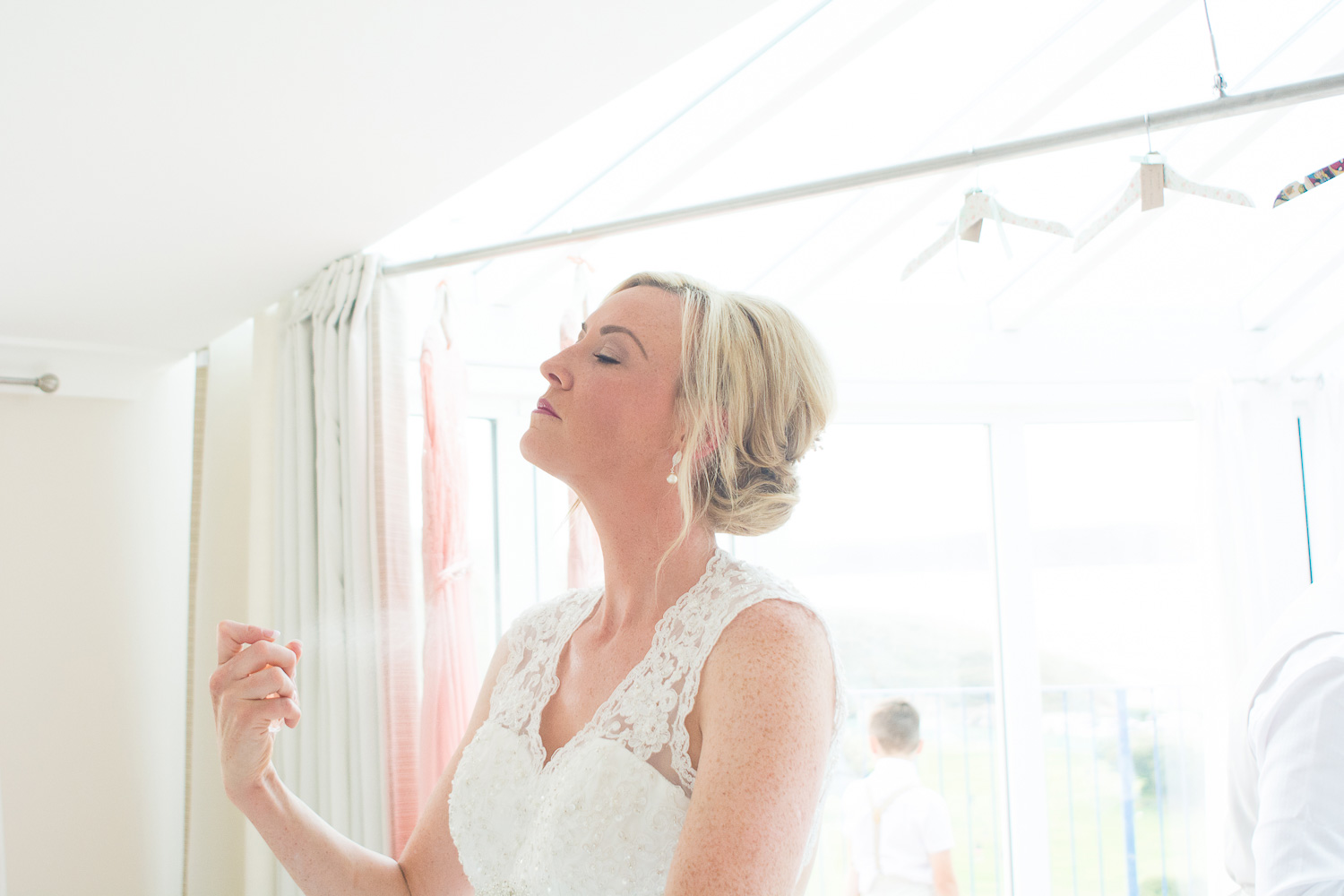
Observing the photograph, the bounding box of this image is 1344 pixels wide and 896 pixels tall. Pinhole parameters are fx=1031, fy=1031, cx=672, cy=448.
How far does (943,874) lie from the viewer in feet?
11.4

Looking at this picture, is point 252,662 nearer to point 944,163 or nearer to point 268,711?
point 268,711

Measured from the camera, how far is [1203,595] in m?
4.14

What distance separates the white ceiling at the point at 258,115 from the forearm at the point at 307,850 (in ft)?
3.06

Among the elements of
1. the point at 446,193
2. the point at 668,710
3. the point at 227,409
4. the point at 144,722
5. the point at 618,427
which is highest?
the point at 446,193

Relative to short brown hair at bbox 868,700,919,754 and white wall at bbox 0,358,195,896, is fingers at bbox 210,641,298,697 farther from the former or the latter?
short brown hair at bbox 868,700,919,754

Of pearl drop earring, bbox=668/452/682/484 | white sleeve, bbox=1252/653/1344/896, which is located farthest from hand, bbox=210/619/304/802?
white sleeve, bbox=1252/653/1344/896

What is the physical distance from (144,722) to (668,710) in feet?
6.96

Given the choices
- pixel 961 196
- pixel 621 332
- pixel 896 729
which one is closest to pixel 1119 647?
pixel 896 729

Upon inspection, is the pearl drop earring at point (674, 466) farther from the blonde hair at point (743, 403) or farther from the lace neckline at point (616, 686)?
the lace neckline at point (616, 686)

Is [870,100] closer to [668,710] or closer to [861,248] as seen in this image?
[861,248]

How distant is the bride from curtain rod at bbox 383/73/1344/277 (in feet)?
2.21

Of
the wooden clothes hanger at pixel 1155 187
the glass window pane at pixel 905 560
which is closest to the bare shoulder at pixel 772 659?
the wooden clothes hanger at pixel 1155 187

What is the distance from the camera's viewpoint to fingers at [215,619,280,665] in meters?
1.28

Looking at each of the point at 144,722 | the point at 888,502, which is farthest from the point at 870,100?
the point at 144,722
